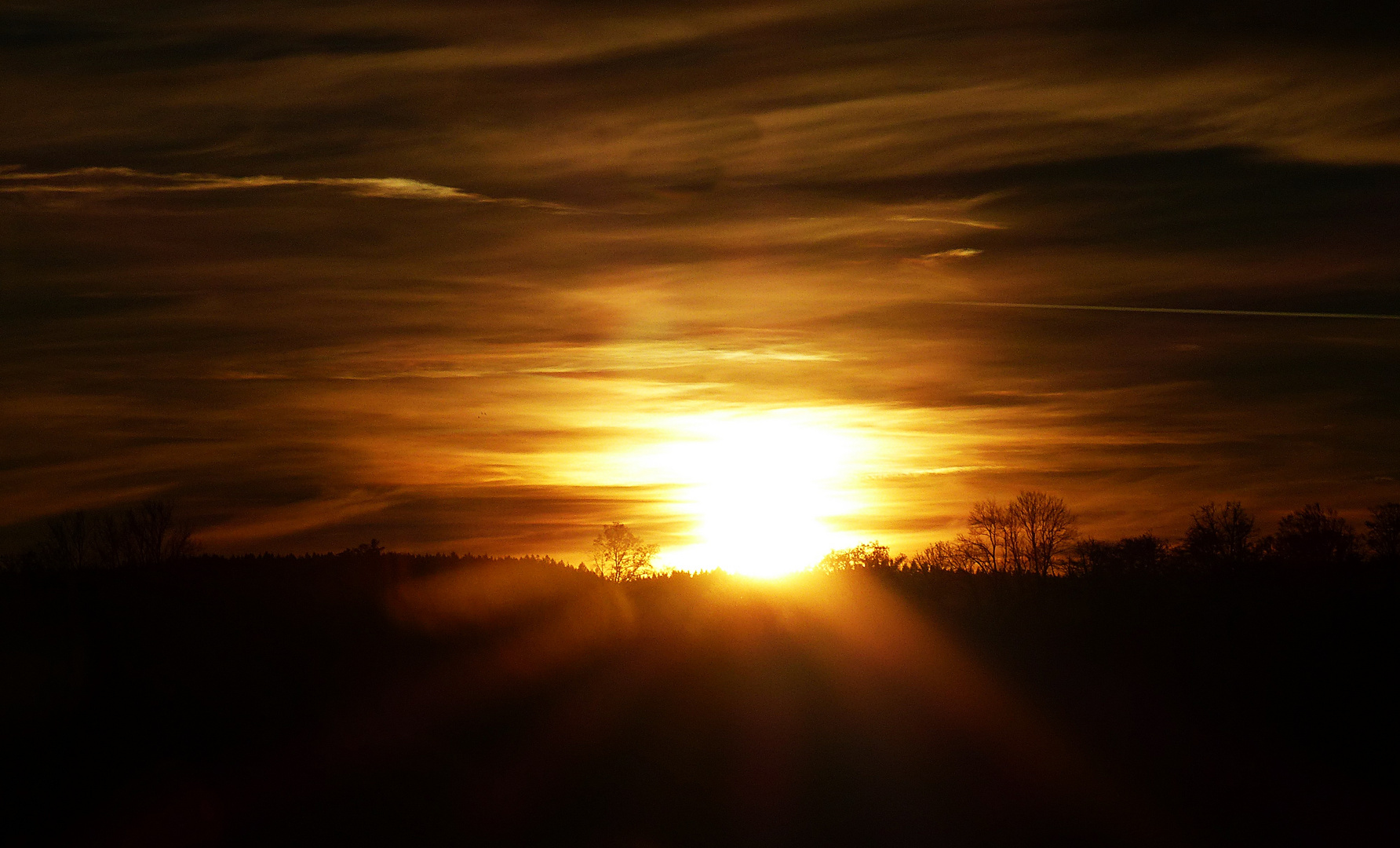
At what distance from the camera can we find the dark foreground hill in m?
11.7

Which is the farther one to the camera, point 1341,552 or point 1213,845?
point 1341,552

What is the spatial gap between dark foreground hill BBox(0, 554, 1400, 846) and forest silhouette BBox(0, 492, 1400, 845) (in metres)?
0.04

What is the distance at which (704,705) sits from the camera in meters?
14.8

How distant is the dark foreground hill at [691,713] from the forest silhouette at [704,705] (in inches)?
1.7

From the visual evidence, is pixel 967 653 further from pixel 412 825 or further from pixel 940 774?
pixel 412 825

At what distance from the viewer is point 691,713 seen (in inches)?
570

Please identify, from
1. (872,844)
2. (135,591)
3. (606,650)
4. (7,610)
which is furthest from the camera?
(606,650)

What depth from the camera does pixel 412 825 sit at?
11.6 m

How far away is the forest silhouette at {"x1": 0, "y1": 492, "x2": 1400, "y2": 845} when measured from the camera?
11734 mm

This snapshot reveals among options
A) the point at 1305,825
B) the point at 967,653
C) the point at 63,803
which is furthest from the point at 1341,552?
the point at 63,803

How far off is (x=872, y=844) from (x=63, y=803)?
8.17 metres

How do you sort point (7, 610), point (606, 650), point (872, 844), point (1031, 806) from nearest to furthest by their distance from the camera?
point (872, 844) → point (1031, 806) → point (7, 610) → point (606, 650)

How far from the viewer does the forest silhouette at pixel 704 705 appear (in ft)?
38.5

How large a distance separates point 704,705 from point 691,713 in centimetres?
35
